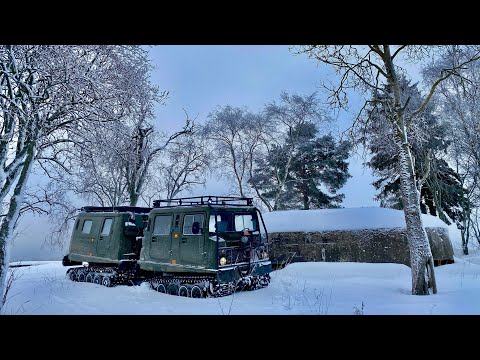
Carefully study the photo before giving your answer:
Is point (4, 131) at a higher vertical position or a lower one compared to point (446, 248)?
higher

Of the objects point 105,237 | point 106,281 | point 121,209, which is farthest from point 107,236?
point 106,281

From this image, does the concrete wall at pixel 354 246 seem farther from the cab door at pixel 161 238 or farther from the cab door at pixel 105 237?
the cab door at pixel 105 237

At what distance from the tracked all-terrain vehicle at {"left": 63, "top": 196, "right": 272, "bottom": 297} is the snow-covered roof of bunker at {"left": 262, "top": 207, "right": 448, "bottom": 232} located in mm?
4902

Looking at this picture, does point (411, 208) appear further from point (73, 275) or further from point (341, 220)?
point (73, 275)

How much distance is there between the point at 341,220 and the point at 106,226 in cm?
984

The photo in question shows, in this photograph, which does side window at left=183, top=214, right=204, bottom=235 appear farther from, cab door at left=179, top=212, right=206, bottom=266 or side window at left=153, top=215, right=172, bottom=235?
side window at left=153, top=215, right=172, bottom=235

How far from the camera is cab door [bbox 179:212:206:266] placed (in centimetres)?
839

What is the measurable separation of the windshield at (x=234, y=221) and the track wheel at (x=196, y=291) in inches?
60.5

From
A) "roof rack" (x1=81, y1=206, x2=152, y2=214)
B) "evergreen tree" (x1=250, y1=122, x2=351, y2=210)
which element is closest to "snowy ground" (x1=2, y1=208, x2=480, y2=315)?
"roof rack" (x1=81, y1=206, x2=152, y2=214)

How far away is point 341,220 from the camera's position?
45.1 ft
